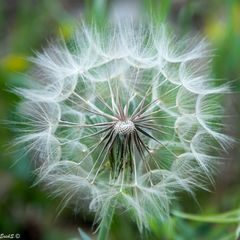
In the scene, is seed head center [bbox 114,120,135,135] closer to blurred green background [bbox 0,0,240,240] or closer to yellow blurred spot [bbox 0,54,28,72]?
blurred green background [bbox 0,0,240,240]

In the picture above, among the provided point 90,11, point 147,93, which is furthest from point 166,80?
point 90,11

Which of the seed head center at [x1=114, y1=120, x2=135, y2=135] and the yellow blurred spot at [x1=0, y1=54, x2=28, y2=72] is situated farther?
the yellow blurred spot at [x1=0, y1=54, x2=28, y2=72]

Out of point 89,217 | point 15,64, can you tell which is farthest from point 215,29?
point 89,217

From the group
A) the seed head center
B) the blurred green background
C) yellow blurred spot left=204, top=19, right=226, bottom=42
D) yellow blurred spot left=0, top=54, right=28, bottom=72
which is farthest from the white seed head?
yellow blurred spot left=204, top=19, right=226, bottom=42

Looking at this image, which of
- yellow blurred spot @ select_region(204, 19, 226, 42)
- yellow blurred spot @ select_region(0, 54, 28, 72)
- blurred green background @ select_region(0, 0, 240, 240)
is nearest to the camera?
blurred green background @ select_region(0, 0, 240, 240)

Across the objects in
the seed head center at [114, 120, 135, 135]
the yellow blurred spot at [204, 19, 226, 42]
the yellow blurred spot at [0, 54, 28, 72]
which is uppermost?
the yellow blurred spot at [0, 54, 28, 72]

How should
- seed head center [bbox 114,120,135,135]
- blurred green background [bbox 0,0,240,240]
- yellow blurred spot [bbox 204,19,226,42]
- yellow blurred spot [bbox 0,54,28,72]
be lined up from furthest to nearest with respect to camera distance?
yellow blurred spot [bbox 204,19,226,42]
yellow blurred spot [bbox 0,54,28,72]
blurred green background [bbox 0,0,240,240]
seed head center [bbox 114,120,135,135]

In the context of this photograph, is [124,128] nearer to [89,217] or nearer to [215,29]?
[89,217]
